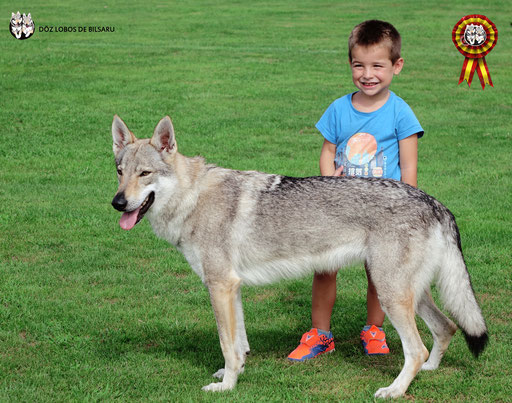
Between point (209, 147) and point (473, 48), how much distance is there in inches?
286

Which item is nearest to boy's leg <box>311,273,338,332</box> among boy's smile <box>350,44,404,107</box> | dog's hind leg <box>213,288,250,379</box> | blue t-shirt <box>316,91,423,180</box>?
dog's hind leg <box>213,288,250,379</box>

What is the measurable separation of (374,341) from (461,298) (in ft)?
3.43

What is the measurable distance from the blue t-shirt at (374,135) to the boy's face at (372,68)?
0.19m

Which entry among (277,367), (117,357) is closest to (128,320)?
(117,357)

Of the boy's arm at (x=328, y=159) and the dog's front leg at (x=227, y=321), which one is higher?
the boy's arm at (x=328, y=159)

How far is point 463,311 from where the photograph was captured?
505cm

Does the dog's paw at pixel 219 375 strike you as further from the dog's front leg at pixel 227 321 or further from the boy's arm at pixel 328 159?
the boy's arm at pixel 328 159

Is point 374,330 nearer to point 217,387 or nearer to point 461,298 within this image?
point 461,298

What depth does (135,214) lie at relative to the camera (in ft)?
16.7

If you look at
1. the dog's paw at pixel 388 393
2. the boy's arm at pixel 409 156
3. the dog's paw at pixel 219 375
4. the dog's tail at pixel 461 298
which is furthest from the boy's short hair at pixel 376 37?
the dog's paw at pixel 219 375

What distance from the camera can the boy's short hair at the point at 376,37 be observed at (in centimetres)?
559

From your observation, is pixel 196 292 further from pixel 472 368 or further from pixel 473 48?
pixel 473 48

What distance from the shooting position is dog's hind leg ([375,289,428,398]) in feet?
16.3

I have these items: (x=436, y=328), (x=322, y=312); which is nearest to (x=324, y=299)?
(x=322, y=312)
